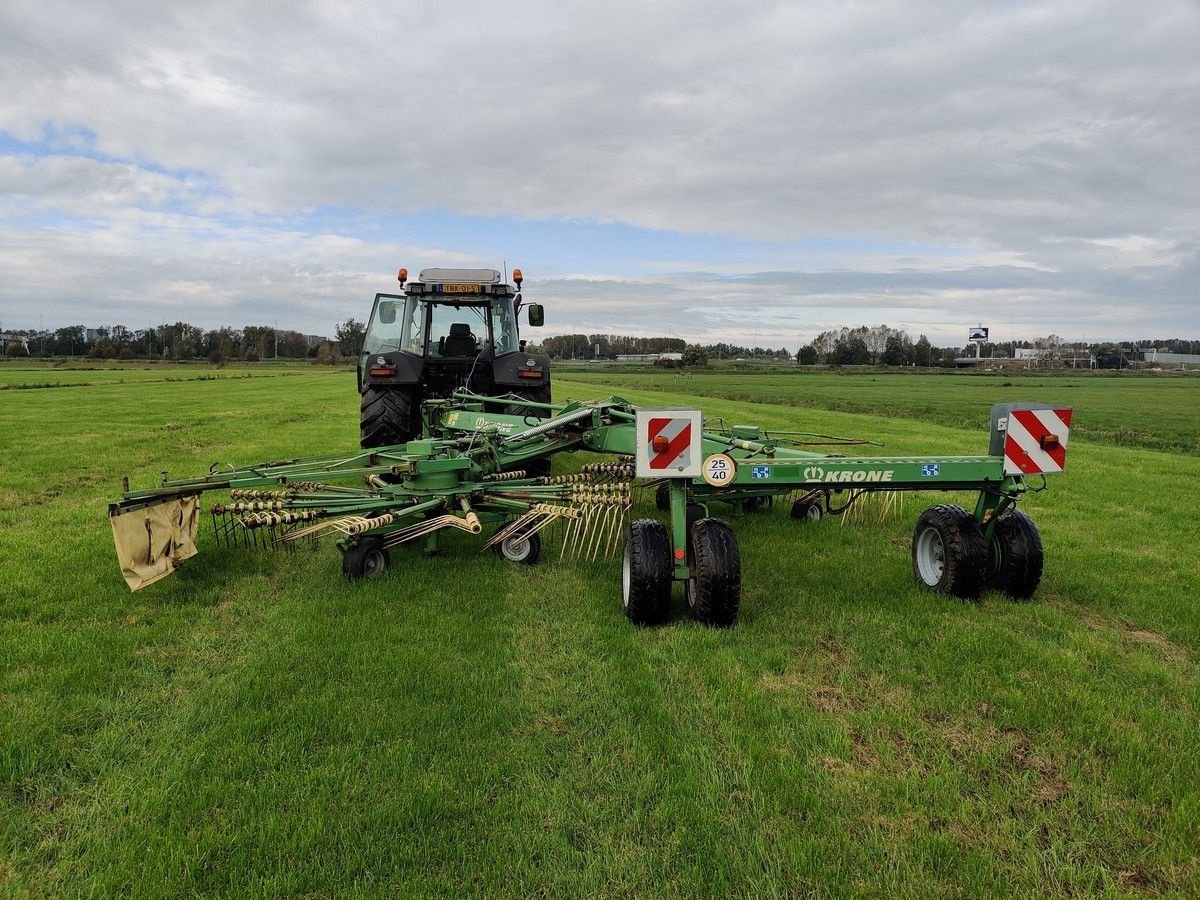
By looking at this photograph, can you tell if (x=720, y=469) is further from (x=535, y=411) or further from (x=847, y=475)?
(x=535, y=411)

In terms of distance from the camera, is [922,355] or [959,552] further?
[922,355]

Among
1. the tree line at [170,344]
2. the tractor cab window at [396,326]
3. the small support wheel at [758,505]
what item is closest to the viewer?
the small support wheel at [758,505]

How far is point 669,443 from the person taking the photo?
4.39 m

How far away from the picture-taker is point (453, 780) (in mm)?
2830

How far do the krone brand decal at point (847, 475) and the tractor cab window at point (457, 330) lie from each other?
229 inches

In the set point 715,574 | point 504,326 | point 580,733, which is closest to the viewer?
point 580,733

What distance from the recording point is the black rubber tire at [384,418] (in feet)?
27.3

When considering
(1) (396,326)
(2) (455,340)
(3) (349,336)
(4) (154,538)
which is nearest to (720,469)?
(4) (154,538)

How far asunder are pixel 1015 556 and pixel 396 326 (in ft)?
23.8

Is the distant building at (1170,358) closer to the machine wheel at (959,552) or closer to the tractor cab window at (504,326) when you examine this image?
the tractor cab window at (504,326)

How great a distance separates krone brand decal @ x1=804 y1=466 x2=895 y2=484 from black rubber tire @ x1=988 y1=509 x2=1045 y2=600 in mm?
1036

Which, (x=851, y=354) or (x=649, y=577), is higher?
(x=851, y=354)

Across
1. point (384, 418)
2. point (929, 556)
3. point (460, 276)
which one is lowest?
point (929, 556)


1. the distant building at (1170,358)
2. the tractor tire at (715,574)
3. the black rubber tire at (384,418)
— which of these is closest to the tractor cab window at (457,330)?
the black rubber tire at (384,418)
